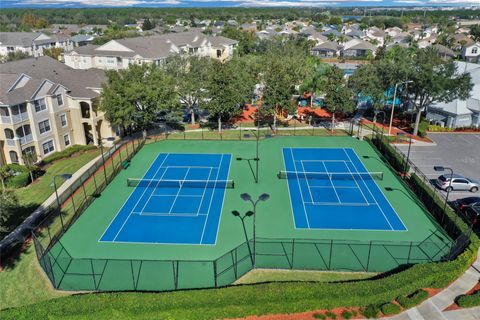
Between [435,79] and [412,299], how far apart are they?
1237 inches

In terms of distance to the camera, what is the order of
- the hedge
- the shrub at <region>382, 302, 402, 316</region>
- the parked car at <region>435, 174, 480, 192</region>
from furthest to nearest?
the hedge → the parked car at <region>435, 174, 480, 192</region> → the shrub at <region>382, 302, 402, 316</region>

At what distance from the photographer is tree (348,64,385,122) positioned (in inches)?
1880

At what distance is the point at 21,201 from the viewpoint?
31.6 meters

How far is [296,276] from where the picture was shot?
21.4m

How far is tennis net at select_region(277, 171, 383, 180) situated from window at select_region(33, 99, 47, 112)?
25.6m

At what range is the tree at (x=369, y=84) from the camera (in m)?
47.8

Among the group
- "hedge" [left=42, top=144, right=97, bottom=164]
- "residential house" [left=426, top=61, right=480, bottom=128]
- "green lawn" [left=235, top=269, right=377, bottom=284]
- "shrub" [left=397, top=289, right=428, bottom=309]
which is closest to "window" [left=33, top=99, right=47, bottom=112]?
A: "hedge" [left=42, top=144, right=97, bottom=164]

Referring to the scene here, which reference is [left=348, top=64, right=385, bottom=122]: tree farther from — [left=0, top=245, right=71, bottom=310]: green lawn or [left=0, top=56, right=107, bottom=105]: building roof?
[left=0, top=245, right=71, bottom=310]: green lawn

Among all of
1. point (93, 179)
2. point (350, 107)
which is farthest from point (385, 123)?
point (93, 179)

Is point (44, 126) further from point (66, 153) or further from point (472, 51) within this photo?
point (472, 51)

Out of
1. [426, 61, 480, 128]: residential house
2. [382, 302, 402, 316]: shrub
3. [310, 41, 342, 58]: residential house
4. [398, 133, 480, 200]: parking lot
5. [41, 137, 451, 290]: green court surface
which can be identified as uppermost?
[310, 41, 342, 58]: residential house

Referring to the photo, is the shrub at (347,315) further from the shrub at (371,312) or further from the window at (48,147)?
the window at (48,147)

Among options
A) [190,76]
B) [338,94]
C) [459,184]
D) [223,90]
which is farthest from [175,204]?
[338,94]

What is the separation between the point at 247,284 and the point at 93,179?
68.0 feet
